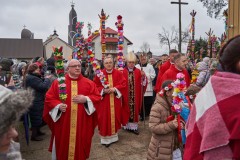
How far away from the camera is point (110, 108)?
5.81 m

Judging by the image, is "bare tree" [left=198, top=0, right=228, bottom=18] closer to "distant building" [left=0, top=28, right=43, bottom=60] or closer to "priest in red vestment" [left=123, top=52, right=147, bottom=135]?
"priest in red vestment" [left=123, top=52, right=147, bottom=135]

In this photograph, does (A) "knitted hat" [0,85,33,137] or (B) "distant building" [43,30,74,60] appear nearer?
(A) "knitted hat" [0,85,33,137]

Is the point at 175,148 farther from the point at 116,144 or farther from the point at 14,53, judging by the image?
the point at 14,53

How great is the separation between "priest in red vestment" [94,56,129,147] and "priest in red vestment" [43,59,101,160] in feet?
4.71

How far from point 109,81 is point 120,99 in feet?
Answer: 1.65

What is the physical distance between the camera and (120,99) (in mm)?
6016

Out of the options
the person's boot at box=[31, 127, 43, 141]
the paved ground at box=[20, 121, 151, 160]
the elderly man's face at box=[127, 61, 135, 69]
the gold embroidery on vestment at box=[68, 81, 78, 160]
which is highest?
the elderly man's face at box=[127, 61, 135, 69]

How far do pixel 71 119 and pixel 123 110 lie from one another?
85.8 inches

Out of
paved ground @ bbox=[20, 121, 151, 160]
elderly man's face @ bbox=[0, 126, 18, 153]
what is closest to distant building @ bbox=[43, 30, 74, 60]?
paved ground @ bbox=[20, 121, 151, 160]

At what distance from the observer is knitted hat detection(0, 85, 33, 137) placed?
1.30 metres

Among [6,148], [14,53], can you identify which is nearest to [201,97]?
[6,148]

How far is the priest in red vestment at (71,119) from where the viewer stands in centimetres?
413

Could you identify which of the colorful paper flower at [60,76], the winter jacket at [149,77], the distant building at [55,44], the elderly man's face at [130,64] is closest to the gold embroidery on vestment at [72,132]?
the colorful paper flower at [60,76]

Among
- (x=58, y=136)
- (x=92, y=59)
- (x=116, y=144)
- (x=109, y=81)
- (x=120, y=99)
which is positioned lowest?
(x=116, y=144)
